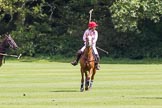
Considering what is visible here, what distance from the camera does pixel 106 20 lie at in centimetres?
5362

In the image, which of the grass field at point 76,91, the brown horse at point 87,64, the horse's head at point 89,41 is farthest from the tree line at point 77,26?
the horse's head at point 89,41

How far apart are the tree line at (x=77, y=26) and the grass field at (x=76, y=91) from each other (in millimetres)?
17940

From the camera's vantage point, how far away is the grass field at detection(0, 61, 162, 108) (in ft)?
62.8

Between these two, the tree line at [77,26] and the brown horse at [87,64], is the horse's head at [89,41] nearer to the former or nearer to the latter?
the brown horse at [87,64]

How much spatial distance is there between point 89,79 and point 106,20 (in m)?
29.5

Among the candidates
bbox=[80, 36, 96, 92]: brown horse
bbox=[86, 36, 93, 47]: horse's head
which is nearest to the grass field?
bbox=[80, 36, 96, 92]: brown horse

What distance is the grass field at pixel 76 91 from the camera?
19.1m

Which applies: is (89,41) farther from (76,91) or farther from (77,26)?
(77,26)

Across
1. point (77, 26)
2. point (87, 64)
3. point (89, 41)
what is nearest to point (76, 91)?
point (87, 64)

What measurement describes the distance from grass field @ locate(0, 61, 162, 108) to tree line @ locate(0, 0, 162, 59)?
17.9m

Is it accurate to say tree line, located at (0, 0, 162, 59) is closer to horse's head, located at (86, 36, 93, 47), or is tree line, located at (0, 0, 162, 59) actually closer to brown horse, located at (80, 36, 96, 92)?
brown horse, located at (80, 36, 96, 92)

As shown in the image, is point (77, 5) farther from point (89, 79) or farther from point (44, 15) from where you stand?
point (89, 79)

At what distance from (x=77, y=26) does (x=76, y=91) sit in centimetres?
3068

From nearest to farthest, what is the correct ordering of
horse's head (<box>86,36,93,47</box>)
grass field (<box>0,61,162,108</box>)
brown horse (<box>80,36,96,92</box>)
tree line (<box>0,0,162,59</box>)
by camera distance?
grass field (<box>0,61,162,108</box>) < horse's head (<box>86,36,93,47</box>) < brown horse (<box>80,36,96,92</box>) < tree line (<box>0,0,162,59</box>)
